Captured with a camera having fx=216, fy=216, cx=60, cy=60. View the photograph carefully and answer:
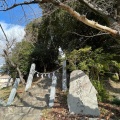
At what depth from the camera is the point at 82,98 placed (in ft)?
25.0

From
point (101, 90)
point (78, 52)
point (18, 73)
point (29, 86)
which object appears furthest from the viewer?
point (18, 73)

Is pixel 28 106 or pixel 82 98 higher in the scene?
pixel 82 98

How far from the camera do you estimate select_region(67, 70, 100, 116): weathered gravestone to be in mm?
7371

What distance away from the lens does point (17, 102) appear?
378 inches

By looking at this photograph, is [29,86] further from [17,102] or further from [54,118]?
[54,118]

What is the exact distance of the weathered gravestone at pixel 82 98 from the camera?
7371 mm

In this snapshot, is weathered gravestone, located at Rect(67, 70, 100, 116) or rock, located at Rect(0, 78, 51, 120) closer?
weathered gravestone, located at Rect(67, 70, 100, 116)

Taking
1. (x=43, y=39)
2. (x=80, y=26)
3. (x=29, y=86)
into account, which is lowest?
(x=29, y=86)

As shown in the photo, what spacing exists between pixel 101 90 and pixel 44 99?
8.25ft

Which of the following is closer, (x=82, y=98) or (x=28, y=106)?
(x=82, y=98)

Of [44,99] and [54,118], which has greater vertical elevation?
[44,99]

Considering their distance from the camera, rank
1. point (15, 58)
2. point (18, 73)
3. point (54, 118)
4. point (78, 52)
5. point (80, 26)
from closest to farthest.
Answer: point (54, 118) < point (78, 52) < point (80, 26) < point (18, 73) < point (15, 58)

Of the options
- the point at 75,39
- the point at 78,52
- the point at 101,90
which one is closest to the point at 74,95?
the point at 101,90

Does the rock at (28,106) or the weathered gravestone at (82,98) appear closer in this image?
the weathered gravestone at (82,98)
